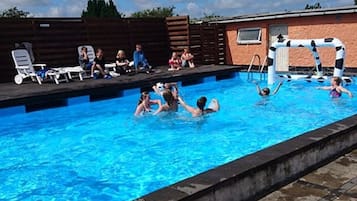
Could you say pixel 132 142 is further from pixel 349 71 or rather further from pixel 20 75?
pixel 349 71

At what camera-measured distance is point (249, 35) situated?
18.8 m

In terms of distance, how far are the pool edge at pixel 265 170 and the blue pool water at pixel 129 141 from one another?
5.96 ft

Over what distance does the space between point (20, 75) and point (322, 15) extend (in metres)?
11.6

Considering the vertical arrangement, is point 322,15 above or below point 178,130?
above

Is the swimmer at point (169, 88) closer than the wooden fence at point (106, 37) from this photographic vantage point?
Yes

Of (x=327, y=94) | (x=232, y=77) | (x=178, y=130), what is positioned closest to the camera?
(x=178, y=130)

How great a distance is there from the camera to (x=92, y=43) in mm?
16047

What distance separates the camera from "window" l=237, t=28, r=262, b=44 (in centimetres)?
1841

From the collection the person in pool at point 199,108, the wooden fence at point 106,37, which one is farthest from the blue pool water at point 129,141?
the wooden fence at point 106,37

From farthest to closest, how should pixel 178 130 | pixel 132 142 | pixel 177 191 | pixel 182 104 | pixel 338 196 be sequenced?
pixel 182 104
pixel 178 130
pixel 132 142
pixel 338 196
pixel 177 191

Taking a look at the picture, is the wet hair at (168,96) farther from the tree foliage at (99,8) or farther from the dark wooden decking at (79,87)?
the tree foliage at (99,8)

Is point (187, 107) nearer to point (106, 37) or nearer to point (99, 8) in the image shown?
point (106, 37)

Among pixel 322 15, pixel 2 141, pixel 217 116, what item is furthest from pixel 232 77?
pixel 2 141

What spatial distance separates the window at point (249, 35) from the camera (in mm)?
18406
